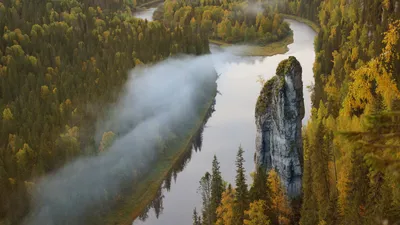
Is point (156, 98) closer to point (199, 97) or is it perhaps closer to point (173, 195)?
point (199, 97)

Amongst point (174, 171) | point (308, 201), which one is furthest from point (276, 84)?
point (174, 171)

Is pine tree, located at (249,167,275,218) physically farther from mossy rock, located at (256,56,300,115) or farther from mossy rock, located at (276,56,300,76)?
mossy rock, located at (276,56,300,76)

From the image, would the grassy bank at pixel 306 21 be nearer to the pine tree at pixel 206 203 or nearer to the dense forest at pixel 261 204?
the pine tree at pixel 206 203

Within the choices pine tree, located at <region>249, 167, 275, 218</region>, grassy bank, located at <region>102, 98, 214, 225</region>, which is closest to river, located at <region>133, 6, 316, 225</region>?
grassy bank, located at <region>102, 98, 214, 225</region>

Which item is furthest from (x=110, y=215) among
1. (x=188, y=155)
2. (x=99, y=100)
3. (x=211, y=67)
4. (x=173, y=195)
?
(x=211, y=67)

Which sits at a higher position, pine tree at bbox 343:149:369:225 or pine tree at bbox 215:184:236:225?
pine tree at bbox 343:149:369:225

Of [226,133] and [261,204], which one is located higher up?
[261,204]

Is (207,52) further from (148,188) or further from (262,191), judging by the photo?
(262,191)
